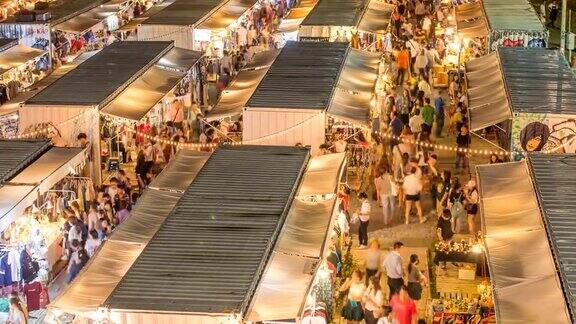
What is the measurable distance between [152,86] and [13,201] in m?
7.05

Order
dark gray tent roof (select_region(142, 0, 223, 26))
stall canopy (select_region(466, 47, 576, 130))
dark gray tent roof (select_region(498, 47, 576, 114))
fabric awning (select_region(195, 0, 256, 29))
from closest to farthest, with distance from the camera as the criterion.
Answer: dark gray tent roof (select_region(498, 47, 576, 114)) → stall canopy (select_region(466, 47, 576, 130)) → dark gray tent roof (select_region(142, 0, 223, 26)) → fabric awning (select_region(195, 0, 256, 29))

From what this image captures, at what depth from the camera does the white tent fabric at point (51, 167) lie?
18000 mm

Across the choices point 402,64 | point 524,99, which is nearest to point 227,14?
point 402,64

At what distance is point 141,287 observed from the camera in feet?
41.7

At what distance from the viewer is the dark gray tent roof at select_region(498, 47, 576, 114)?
20234 millimetres

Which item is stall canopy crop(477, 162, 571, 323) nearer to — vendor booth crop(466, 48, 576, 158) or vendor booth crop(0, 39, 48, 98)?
vendor booth crop(466, 48, 576, 158)

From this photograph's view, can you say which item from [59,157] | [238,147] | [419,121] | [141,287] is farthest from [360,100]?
[141,287]

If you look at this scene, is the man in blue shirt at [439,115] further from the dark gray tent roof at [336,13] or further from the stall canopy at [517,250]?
the stall canopy at [517,250]

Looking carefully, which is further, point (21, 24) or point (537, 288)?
point (21, 24)

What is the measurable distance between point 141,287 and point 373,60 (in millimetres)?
13078

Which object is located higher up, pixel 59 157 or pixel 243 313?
pixel 243 313

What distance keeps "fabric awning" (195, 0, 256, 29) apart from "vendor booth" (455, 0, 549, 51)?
6057 millimetres

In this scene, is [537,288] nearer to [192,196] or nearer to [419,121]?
[192,196]

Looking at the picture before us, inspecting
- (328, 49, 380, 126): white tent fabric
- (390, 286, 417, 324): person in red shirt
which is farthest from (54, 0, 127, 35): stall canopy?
(390, 286, 417, 324): person in red shirt
